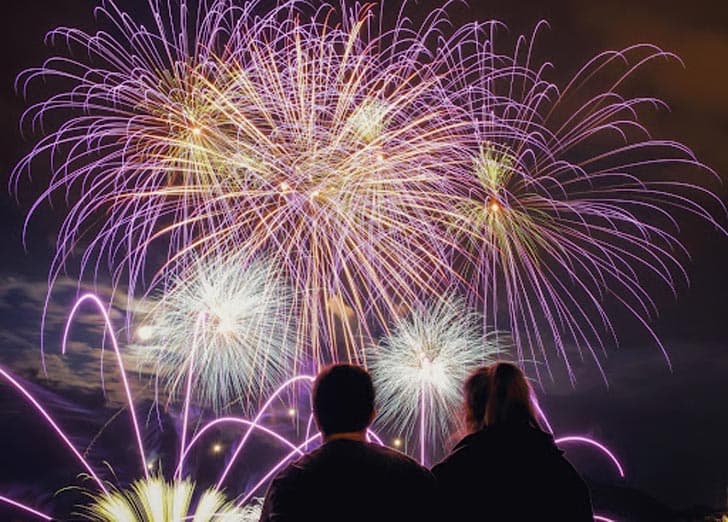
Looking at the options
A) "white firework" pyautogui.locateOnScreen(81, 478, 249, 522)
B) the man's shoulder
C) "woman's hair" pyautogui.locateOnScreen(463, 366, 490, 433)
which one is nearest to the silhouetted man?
the man's shoulder

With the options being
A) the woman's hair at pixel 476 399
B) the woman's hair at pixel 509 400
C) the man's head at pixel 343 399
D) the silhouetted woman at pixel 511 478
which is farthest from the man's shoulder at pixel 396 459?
the woman's hair at pixel 476 399

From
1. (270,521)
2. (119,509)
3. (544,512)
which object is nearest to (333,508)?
(270,521)

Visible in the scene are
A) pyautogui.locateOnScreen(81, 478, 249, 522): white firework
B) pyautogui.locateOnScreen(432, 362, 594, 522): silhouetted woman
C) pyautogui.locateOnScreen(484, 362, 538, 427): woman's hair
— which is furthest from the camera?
pyautogui.locateOnScreen(81, 478, 249, 522): white firework

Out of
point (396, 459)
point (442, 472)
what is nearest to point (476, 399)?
point (442, 472)

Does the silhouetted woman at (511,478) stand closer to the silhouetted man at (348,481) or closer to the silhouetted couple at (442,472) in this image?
the silhouetted couple at (442,472)

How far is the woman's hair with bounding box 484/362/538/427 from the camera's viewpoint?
495cm

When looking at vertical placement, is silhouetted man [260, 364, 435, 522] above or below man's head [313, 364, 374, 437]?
below

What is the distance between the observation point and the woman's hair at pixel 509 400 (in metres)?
4.95

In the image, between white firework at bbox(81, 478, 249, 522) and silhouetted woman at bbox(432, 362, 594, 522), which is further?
white firework at bbox(81, 478, 249, 522)

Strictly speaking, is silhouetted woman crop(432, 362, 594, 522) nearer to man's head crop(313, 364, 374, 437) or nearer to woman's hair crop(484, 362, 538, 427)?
woman's hair crop(484, 362, 538, 427)

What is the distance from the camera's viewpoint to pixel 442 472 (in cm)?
484

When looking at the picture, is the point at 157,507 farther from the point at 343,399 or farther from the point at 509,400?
the point at 343,399

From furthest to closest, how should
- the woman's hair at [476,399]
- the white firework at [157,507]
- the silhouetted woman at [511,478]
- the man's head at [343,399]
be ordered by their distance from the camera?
the white firework at [157,507], the woman's hair at [476,399], the silhouetted woman at [511,478], the man's head at [343,399]

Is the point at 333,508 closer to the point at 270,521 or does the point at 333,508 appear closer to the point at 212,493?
the point at 270,521
